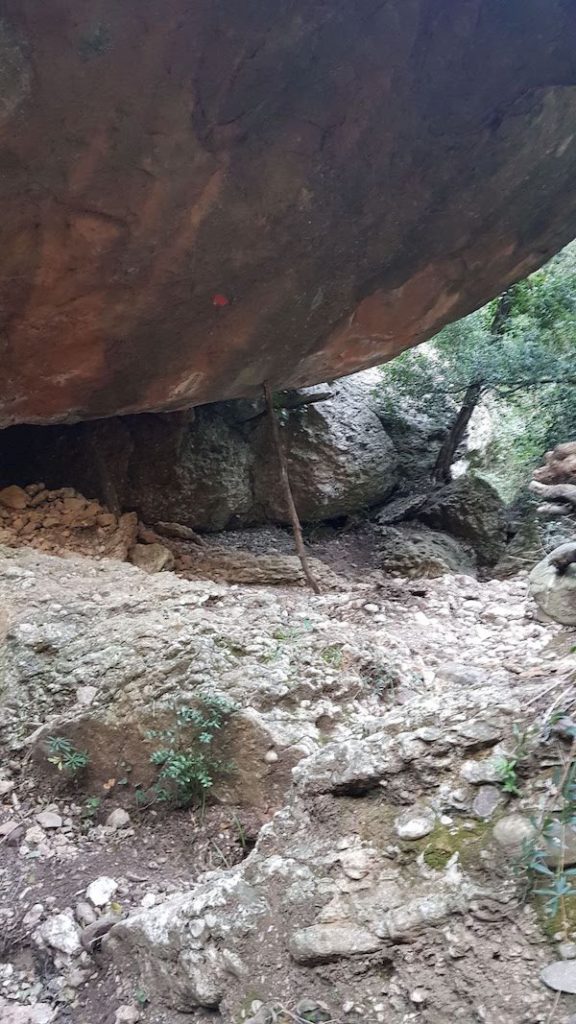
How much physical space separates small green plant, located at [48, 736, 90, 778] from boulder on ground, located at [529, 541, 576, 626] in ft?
7.79

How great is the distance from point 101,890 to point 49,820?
472 mm

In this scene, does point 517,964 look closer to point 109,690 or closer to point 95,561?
point 109,690

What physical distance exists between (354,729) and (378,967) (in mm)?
1134

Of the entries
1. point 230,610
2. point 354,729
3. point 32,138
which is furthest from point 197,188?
point 354,729

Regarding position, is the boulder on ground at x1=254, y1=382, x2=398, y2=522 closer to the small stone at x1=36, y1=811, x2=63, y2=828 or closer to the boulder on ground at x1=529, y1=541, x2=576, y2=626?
the boulder on ground at x1=529, y1=541, x2=576, y2=626

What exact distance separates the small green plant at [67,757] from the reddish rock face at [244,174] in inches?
79.5

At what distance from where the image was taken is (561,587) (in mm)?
3207

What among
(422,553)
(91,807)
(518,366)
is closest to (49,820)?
(91,807)

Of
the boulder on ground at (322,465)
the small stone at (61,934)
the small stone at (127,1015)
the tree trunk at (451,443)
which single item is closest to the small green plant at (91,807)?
the small stone at (61,934)

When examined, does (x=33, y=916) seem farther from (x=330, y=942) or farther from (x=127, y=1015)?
(x=330, y=942)

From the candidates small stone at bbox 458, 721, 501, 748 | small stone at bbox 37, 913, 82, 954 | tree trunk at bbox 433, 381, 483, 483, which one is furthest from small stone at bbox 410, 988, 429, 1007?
tree trunk at bbox 433, 381, 483, 483

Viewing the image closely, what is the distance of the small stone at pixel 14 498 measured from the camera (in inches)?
194

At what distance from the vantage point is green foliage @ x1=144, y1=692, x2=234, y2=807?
2.59 m

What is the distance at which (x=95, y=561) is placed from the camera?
452cm
